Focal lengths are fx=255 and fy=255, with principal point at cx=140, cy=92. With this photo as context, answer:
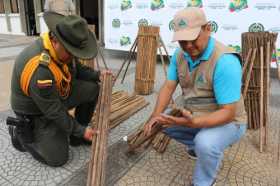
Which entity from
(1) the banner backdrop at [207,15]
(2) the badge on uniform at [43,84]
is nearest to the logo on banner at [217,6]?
(1) the banner backdrop at [207,15]

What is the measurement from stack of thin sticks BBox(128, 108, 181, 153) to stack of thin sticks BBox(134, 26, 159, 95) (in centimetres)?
171

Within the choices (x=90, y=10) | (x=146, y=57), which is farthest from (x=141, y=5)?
(x=90, y=10)

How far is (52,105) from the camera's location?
2.05m

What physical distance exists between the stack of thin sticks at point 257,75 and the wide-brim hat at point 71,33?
5.94 feet

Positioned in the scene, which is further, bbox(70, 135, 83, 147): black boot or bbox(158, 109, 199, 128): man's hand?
bbox(70, 135, 83, 147): black boot

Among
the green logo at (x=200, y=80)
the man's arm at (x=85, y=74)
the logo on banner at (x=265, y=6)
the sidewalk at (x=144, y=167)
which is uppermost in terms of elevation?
the logo on banner at (x=265, y=6)

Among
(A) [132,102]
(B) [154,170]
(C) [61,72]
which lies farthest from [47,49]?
(A) [132,102]

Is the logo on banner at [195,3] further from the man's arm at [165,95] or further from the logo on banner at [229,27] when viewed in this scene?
the man's arm at [165,95]

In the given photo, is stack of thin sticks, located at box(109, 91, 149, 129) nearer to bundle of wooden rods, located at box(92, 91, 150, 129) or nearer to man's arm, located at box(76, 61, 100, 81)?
bundle of wooden rods, located at box(92, 91, 150, 129)

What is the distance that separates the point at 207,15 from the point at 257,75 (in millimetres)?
2819

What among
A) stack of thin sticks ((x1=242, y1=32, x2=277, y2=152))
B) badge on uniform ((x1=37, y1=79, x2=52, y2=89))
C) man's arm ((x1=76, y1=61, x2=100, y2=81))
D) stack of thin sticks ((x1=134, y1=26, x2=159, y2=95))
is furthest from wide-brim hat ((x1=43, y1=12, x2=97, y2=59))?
stack of thin sticks ((x1=134, y1=26, x2=159, y2=95))

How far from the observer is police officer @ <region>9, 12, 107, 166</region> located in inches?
77.5

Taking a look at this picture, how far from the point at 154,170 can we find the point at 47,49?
55.5 inches

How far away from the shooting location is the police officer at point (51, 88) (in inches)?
77.5
